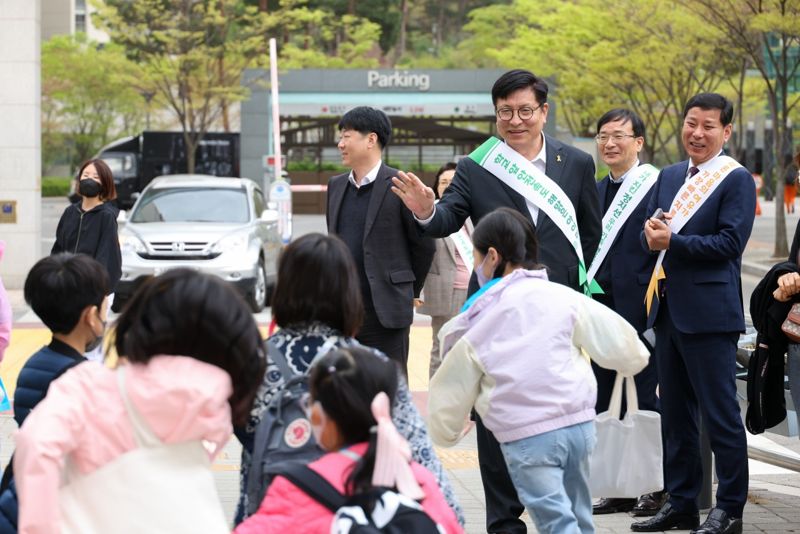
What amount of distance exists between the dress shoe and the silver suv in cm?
887

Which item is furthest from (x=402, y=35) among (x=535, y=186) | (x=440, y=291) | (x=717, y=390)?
(x=717, y=390)

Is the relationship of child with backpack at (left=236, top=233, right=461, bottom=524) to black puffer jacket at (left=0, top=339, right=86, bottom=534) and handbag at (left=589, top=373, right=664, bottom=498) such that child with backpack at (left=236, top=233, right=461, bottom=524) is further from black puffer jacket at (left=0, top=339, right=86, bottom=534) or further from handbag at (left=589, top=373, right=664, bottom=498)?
handbag at (left=589, top=373, right=664, bottom=498)

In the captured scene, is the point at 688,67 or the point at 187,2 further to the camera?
the point at 187,2

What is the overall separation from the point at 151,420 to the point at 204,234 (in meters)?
12.7

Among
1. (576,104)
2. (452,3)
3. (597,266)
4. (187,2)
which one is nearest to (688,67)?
(576,104)

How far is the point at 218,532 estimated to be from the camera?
10.4ft

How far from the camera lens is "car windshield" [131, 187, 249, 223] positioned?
16281mm

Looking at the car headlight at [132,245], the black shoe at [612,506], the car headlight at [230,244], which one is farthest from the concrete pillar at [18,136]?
the black shoe at [612,506]

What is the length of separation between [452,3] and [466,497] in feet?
232

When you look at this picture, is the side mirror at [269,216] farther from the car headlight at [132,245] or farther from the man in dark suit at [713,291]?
the man in dark suit at [713,291]

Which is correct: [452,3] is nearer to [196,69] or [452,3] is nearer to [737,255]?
[196,69]

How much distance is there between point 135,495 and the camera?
3.08 metres

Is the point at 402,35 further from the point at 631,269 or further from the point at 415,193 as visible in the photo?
the point at 415,193

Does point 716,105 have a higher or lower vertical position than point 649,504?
higher
